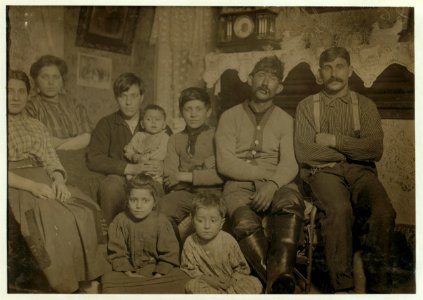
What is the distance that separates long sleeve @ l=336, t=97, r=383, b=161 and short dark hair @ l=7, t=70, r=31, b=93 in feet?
7.73

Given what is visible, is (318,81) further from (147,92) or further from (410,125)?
(147,92)

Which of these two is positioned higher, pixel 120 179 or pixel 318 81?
pixel 318 81

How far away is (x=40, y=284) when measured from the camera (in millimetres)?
4789

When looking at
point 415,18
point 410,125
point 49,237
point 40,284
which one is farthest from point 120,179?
point 415,18

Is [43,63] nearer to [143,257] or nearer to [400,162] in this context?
[143,257]

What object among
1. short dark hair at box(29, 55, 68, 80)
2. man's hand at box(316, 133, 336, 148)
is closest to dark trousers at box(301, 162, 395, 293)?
man's hand at box(316, 133, 336, 148)

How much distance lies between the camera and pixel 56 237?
4.79m

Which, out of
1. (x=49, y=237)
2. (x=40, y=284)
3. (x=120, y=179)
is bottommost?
(x=40, y=284)

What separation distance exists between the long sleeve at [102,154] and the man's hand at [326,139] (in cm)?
147

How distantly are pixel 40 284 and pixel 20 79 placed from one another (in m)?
1.54

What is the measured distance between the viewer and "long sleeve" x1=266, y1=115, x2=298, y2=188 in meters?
4.80

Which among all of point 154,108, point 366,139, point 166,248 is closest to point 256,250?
point 166,248

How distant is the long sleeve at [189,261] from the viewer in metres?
4.81

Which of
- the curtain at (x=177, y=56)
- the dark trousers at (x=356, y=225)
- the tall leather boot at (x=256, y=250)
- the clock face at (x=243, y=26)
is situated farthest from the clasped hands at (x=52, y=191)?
the dark trousers at (x=356, y=225)
